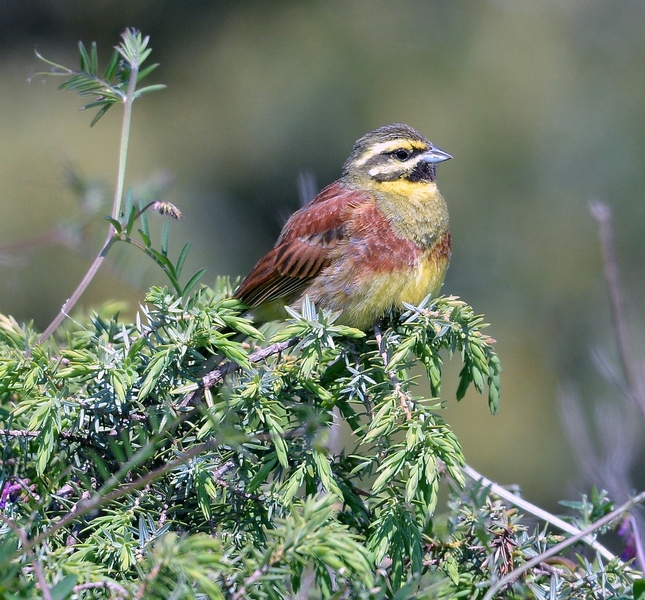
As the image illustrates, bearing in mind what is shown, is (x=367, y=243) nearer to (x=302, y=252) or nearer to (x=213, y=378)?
(x=302, y=252)

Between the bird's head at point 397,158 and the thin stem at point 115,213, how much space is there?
5.22 feet

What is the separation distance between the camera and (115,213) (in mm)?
1973

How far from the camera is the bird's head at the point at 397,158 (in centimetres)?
350

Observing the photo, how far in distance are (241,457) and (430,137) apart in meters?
8.86

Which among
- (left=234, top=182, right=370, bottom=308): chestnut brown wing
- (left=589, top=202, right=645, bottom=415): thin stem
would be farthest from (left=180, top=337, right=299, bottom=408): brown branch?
(left=234, top=182, right=370, bottom=308): chestnut brown wing

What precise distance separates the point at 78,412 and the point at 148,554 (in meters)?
0.41

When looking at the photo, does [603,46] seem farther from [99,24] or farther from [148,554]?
[148,554]

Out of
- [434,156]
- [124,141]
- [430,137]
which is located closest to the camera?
[124,141]

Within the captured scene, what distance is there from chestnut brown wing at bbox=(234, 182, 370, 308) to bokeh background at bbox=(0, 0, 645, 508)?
4942 mm

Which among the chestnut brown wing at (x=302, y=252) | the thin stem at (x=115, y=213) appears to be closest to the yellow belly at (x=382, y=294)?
the chestnut brown wing at (x=302, y=252)

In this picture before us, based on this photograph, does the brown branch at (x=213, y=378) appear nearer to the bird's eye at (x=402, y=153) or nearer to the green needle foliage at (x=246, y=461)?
the green needle foliage at (x=246, y=461)

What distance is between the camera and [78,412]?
1.83 m

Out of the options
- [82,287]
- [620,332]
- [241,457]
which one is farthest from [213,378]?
[620,332]

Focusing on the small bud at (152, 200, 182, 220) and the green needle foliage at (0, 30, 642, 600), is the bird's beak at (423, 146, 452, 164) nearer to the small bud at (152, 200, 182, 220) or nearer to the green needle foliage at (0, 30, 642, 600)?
the green needle foliage at (0, 30, 642, 600)
